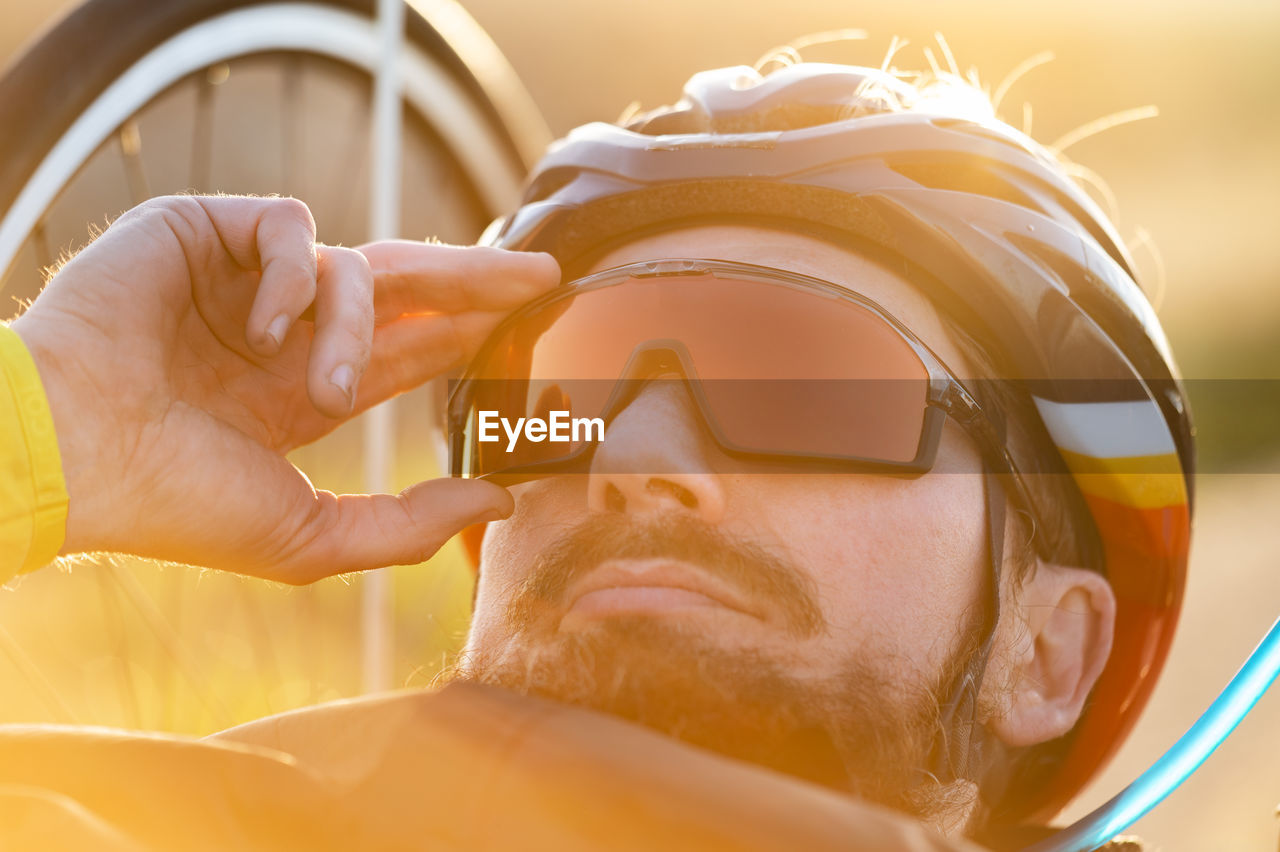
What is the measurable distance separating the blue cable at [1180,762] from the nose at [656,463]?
26.4 inches

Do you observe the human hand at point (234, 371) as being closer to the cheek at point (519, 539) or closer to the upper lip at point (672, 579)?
the cheek at point (519, 539)

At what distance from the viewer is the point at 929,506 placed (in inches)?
64.1

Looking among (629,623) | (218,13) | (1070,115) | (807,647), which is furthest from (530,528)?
(1070,115)

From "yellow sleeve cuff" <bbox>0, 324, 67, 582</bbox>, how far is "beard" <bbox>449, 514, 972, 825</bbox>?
58cm

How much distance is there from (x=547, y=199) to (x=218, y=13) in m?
0.71

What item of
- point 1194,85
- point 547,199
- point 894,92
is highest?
point 1194,85

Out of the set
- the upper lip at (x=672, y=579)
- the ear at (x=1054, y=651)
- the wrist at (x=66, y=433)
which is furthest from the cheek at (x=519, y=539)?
the ear at (x=1054, y=651)

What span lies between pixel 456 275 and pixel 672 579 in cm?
60

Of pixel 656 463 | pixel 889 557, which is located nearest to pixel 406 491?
pixel 656 463

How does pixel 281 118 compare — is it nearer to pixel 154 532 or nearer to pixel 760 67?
pixel 760 67

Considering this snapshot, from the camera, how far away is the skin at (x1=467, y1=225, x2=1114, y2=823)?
1.50 meters

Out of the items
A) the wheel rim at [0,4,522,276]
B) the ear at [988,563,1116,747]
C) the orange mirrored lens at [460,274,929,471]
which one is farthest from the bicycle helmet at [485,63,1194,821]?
the wheel rim at [0,4,522,276]

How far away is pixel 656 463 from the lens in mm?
1582

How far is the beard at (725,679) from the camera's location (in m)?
1.41
